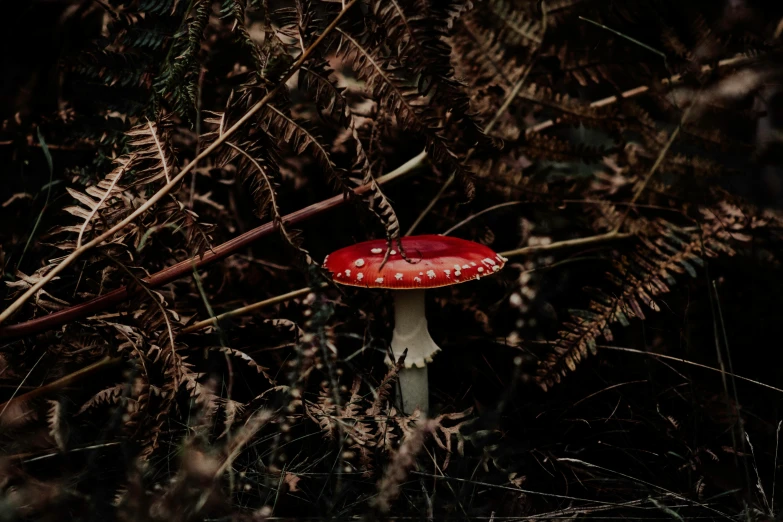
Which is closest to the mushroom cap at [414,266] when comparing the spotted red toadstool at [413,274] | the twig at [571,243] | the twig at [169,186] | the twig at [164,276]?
the spotted red toadstool at [413,274]

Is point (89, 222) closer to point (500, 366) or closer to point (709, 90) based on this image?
point (500, 366)

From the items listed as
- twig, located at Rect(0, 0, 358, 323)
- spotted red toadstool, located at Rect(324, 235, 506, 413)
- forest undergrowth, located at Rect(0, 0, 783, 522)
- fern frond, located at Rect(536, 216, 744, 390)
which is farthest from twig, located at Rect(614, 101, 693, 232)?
twig, located at Rect(0, 0, 358, 323)

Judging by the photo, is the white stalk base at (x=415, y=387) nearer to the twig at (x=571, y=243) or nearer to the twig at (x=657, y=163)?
the twig at (x=571, y=243)

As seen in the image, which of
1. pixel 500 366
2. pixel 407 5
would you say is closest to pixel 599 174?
pixel 500 366

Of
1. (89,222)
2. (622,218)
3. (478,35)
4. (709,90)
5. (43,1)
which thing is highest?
(43,1)

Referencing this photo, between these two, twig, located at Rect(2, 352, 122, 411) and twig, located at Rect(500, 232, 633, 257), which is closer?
twig, located at Rect(2, 352, 122, 411)

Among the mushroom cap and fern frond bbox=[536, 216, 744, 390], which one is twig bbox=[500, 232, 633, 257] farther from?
the mushroom cap
